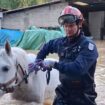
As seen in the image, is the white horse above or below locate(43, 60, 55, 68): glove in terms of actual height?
below

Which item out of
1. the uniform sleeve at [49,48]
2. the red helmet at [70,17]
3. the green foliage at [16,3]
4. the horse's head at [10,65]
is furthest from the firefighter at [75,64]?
the green foliage at [16,3]

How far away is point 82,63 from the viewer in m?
3.51

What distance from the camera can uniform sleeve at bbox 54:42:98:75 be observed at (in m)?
3.50

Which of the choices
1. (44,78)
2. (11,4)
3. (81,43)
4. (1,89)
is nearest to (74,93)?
(81,43)

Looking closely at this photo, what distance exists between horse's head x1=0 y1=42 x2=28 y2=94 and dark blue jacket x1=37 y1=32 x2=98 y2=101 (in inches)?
38.5

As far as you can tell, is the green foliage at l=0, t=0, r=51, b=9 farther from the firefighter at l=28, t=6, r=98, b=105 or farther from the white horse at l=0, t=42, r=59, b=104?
the firefighter at l=28, t=6, r=98, b=105

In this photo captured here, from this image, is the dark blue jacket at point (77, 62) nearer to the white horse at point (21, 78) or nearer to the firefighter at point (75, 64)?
the firefighter at point (75, 64)

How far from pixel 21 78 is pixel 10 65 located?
0.27 meters

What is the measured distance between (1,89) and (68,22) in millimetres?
1360

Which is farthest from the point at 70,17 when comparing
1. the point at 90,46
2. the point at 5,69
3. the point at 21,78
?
the point at 21,78

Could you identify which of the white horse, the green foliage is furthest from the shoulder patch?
the green foliage

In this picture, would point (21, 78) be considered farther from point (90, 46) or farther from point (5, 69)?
point (90, 46)

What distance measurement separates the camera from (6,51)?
4.79 metres

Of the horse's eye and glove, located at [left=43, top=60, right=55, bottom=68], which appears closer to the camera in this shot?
glove, located at [left=43, top=60, right=55, bottom=68]
